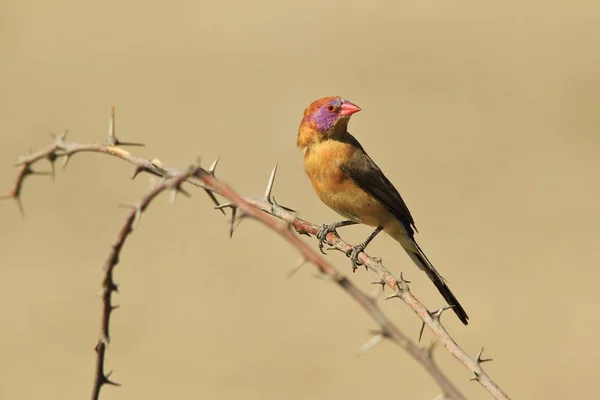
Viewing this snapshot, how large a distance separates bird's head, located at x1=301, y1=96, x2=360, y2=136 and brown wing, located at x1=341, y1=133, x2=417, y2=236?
0.82ft

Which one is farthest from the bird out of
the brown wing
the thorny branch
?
the thorny branch

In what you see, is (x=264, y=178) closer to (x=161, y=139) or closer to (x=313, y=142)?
(x=161, y=139)

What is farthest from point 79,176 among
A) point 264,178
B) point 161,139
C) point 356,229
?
point 356,229

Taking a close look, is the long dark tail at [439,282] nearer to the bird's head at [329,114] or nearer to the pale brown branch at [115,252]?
the bird's head at [329,114]

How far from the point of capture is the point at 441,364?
12406 mm

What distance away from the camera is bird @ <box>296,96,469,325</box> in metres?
6.32

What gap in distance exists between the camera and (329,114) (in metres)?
6.51

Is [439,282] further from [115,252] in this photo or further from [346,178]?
[115,252]

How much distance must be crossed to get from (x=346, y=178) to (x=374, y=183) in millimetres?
207

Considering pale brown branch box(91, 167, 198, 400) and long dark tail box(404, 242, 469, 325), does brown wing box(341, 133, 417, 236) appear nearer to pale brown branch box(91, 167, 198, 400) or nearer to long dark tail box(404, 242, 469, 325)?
long dark tail box(404, 242, 469, 325)

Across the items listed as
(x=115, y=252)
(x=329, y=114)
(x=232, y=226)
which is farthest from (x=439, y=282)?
(x=115, y=252)

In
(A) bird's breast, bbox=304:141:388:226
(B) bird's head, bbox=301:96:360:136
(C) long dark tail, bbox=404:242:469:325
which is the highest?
(B) bird's head, bbox=301:96:360:136

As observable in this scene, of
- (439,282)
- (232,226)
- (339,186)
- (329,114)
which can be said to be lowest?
(439,282)

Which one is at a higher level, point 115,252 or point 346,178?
point 115,252
